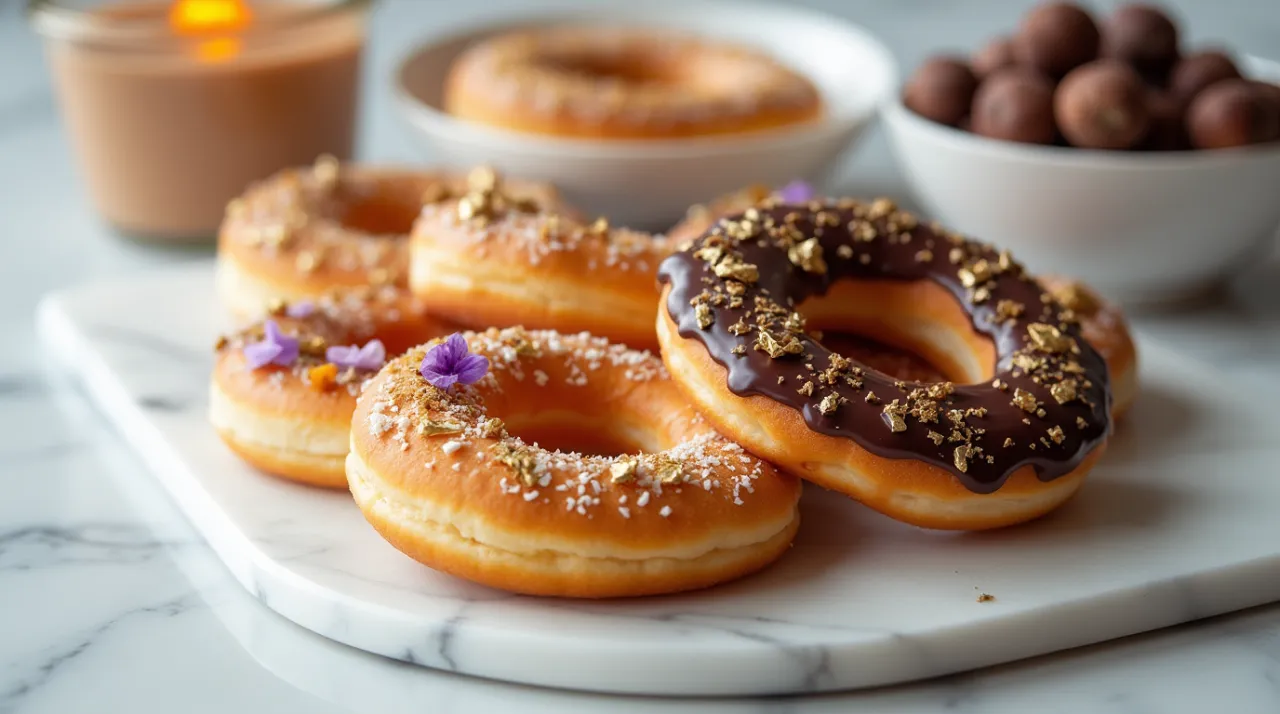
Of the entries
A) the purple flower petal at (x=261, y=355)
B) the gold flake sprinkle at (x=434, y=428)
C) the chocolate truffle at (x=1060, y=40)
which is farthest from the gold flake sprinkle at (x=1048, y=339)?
the purple flower petal at (x=261, y=355)

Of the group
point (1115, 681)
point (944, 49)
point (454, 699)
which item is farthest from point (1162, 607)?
point (944, 49)

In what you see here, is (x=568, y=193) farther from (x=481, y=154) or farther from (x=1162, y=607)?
(x=1162, y=607)

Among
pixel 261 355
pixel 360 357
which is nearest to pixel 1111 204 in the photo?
pixel 360 357

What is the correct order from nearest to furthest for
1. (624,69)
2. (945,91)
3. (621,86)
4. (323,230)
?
(323,230), (945,91), (621,86), (624,69)

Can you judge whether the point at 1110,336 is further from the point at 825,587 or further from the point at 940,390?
the point at 825,587

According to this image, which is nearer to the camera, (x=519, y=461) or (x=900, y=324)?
(x=519, y=461)

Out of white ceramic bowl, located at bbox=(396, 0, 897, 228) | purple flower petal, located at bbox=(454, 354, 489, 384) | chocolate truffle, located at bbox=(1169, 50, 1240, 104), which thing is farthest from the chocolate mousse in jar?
chocolate truffle, located at bbox=(1169, 50, 1240, 104)

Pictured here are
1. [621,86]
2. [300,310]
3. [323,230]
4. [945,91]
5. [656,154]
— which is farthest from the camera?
[621,86]
